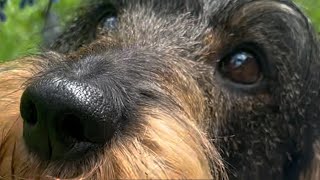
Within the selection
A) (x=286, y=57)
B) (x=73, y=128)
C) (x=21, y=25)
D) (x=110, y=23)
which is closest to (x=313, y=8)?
(x=286, y=57)

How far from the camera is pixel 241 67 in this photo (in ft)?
13.7

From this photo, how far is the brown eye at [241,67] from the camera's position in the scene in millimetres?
4156

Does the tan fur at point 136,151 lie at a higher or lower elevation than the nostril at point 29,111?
lower

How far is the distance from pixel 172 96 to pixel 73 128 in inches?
25.2

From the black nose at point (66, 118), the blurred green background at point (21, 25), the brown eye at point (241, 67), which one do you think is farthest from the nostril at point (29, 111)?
the blurred green background at point (21, 25)

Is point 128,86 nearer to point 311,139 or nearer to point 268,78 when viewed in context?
point 268,78

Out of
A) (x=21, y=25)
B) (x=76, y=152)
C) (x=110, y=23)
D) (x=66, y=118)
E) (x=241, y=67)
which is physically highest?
(x=21, y=25)

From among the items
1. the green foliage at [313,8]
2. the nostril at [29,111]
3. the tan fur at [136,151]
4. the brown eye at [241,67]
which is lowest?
the tan fur at [136,151]

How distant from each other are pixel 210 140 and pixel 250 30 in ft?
1.94

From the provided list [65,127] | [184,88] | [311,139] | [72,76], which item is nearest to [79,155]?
[65,127]

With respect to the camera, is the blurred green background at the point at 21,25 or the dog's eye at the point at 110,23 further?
the blurred green background at the point at 21,25

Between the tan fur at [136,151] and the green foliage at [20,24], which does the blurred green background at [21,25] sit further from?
the tan fur at [136,151]

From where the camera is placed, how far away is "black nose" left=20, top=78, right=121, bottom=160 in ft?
10.3

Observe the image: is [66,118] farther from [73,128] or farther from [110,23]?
[110,23]
